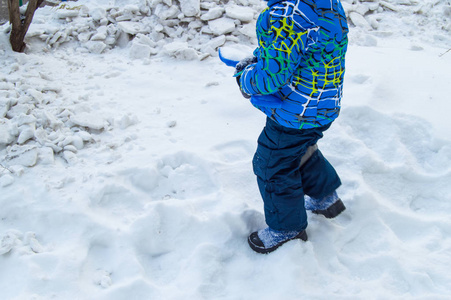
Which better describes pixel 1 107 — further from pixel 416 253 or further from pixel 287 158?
pixel 416 253

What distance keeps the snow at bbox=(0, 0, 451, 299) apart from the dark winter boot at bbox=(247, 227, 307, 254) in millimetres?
38

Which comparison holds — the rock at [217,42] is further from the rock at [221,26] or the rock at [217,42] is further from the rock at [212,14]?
the rock at [212,14]

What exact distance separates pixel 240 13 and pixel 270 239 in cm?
262

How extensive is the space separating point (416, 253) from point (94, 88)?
2.44 m

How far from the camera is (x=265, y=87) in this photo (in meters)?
1.55

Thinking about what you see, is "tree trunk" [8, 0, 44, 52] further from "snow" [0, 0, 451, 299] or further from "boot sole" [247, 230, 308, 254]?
"boot sole" [247, 230, 308, 254]

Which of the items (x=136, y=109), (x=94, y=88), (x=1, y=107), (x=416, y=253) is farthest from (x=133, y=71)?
(x=416, y=253)

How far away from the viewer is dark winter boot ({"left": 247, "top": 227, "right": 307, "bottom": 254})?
192cm

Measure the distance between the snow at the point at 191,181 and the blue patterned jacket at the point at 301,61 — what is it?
0.34 meters

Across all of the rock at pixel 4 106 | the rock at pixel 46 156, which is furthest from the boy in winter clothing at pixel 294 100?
the rock at pixel 4 106

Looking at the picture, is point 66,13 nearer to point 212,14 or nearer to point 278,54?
point 212,14

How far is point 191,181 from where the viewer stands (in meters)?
2.31

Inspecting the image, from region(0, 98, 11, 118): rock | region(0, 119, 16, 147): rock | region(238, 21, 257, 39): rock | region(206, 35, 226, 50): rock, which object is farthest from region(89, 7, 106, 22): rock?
region(0, 119, 16, 147): rock

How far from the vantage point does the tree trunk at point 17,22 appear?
3.50 m
